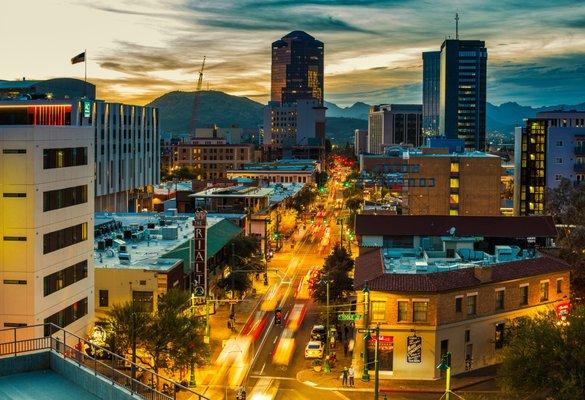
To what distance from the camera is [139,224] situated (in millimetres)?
90938

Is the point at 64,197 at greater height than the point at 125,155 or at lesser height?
lesser

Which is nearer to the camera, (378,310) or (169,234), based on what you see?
(378,310)

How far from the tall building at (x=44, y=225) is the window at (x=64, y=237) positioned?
0.06 metres

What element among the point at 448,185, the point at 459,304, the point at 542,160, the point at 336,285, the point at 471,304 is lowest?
the point at 336,285

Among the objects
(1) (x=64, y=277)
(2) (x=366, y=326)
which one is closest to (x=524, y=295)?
(2) (x=366, y=326)

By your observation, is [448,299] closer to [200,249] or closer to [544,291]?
[544,291]

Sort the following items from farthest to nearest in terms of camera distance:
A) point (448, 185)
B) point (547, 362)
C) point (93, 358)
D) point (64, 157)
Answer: point (448, 185)
point (64, 157)
point (547, 362)
point (93, 358)

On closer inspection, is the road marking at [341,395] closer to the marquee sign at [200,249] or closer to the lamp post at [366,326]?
the lamp post at [366,326]

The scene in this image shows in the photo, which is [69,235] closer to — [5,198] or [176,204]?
[5,198]

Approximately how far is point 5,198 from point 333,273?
31841mm

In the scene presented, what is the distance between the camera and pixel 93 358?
22.0 m

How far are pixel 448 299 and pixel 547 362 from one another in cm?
1513

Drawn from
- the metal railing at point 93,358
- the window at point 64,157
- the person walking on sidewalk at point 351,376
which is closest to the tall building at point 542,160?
the person walking on sidewalk at point 351,376

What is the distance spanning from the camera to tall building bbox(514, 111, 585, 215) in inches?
5487
